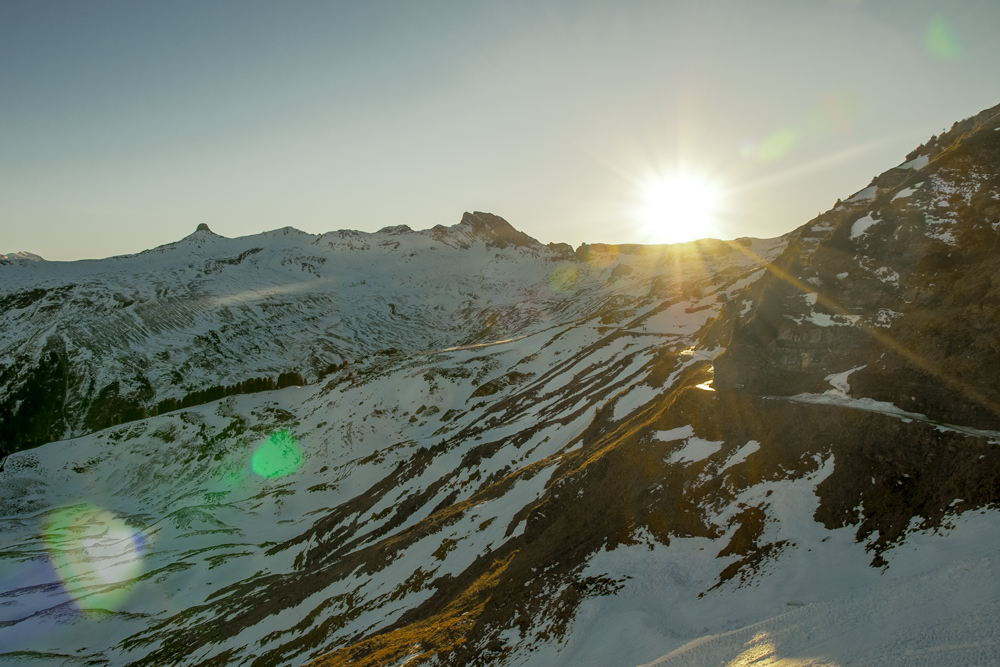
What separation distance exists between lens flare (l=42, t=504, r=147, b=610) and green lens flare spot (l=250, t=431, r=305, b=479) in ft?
74.5

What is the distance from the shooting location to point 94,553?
86125 millimetres

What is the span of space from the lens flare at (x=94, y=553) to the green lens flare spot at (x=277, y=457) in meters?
22.7

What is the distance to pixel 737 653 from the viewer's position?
2067 cm

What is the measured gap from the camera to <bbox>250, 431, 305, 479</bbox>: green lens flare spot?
10106cm

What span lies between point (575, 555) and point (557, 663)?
8999 mm

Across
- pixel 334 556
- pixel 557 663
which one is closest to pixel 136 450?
pixel 334 556

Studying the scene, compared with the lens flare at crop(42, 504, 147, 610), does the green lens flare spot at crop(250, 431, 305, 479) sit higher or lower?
higher

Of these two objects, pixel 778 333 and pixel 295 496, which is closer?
pixel 778 333

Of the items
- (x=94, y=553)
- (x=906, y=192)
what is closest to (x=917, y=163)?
(x=906, y=192)

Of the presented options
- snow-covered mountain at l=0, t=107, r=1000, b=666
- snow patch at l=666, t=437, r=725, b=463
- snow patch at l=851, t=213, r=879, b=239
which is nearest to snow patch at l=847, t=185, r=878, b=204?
snow-covered mountain at l=0, t=107, r=1000, b=666

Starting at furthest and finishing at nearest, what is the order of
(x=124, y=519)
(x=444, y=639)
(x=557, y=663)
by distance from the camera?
(x=124, y=519) < (x=444, y=639) < (x=557, y=663)

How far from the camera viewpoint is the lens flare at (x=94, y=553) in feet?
231

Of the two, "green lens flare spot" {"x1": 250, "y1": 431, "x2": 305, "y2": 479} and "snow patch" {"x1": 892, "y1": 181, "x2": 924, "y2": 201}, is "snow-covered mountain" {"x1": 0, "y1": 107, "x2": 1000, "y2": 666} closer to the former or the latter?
"snow patch" {"x1": 892, "y1": 181, "x2": 924, "y2": 201}

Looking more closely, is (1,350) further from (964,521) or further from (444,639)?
(964,521)
